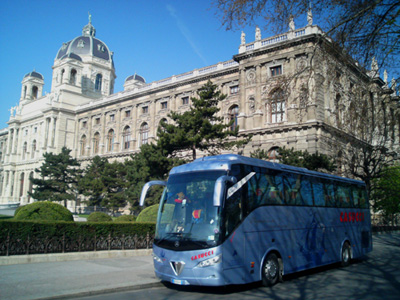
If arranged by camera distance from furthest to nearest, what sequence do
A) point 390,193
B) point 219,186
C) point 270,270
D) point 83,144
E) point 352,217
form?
1. point 83,144
2. point 390,193
3. point 352,217
4. point 270,270
5. point 219,186

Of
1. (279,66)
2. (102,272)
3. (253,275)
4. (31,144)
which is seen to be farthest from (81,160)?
(253,275)

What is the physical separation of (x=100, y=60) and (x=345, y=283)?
2727 inches

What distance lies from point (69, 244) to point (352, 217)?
1100 centimetres

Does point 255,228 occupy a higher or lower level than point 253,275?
higher

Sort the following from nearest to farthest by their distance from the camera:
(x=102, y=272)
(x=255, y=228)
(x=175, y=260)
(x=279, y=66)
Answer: (x=175, y=260), (x=255, y=228), (x=102, y=272), (x=279, y=66)

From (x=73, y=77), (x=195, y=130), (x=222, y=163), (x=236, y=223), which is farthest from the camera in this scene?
(x=73, y=77)

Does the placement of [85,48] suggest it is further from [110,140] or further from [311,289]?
[311,289]

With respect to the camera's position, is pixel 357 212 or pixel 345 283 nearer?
pixel 345 283

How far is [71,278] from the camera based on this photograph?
373 inches

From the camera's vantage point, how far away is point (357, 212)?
1397 centimetres

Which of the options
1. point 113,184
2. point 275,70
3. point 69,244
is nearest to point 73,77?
point 113,184

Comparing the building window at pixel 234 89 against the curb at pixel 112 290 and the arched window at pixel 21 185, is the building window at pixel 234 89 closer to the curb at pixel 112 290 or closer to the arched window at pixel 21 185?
the curb at pixel 112 290

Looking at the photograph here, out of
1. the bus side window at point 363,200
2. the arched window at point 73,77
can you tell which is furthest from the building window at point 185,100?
the bus side window at point 363,200

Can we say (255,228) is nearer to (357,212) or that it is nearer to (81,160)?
(357,212)
